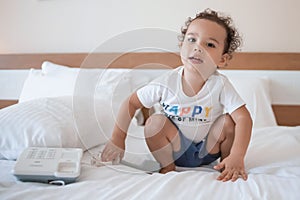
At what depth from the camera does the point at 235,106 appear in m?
0.99

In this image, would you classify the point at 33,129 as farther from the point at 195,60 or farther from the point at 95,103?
the point at 195,60

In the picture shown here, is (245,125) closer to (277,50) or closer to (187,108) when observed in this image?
(187,108)

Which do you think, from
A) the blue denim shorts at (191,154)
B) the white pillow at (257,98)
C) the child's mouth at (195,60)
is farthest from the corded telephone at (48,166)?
the white pillow at (257,98)

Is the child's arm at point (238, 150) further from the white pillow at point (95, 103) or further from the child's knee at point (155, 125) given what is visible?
the white pillow at point (95, 103)

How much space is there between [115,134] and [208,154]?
11.5 inches

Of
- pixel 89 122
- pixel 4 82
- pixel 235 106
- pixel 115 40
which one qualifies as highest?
pixel 115 40

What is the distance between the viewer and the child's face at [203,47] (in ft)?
3.26

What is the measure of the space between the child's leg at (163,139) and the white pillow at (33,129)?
25cm

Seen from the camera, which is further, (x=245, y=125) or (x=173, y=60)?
(x=173, y=60)

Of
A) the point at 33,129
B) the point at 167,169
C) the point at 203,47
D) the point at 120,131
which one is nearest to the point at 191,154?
the point at 167,169

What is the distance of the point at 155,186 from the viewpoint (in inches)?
29.2

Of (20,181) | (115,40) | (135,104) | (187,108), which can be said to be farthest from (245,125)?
(20,181)

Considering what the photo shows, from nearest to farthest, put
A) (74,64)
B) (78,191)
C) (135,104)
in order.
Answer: (78,191)
(135,104)
(74,64)

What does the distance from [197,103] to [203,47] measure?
0.57 ft
